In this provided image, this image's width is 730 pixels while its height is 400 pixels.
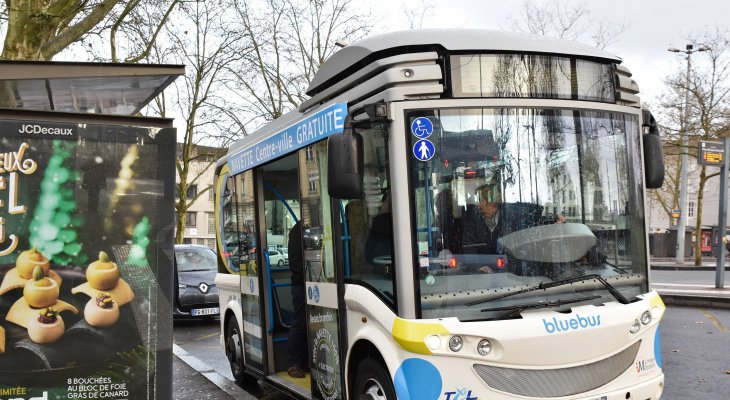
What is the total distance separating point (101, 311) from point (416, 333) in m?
1.74

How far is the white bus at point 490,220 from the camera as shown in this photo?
4160 mm

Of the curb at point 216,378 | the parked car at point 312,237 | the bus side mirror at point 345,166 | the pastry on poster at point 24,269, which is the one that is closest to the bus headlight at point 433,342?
the bus side mirror at point 345,166

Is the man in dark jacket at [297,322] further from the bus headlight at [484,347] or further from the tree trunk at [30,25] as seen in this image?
the tree trunk at [30,25]

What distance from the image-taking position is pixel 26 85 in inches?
182

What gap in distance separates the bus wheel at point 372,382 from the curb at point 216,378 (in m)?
2.07

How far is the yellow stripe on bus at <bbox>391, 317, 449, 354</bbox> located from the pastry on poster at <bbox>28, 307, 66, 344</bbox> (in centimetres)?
186

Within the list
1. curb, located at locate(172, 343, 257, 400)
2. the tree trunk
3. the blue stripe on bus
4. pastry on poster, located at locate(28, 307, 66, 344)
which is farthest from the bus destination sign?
A: pastry on poster, located at locate(28, 307, 66, 344)

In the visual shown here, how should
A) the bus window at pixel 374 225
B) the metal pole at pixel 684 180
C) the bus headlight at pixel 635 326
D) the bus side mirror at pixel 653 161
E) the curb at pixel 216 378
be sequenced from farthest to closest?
1. the metal pole at pixel 684 180
2. the curb at pixel 216 378
3. the bus side mirror at pixel 653 161
4. the bus headlight at pixel 635 326
5. the bus window at pixel 374 225

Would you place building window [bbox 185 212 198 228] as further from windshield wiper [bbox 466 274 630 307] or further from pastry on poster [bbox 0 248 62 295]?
pastry on poster [bbox 0 248 62 295]

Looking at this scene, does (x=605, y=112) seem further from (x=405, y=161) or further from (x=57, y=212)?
(x=57, y=212)

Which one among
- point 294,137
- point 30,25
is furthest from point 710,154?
point 30,25

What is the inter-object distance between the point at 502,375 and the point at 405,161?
1.40 m

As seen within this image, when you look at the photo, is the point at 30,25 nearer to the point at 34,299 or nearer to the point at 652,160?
the point at 34,299

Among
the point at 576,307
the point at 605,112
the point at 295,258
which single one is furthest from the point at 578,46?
the point at 295,258
